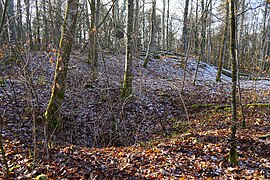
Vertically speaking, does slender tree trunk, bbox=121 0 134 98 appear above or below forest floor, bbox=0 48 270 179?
above

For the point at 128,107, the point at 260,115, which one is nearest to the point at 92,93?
the point at 128,107

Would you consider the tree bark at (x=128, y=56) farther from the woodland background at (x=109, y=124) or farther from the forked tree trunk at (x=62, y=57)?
the forked tree trunk at (x=62, y=57)

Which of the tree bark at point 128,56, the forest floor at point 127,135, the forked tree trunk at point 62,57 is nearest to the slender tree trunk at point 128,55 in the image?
the tree bark at point 128,56

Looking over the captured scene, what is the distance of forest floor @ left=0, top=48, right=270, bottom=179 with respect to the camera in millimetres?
4500

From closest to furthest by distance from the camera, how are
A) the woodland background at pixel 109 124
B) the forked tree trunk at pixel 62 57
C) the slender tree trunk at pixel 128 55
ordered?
the woodland background at pixel 109 124 → the forked tree trunk at pixel 62 57 → the slender tree trunk at pixel 128 55

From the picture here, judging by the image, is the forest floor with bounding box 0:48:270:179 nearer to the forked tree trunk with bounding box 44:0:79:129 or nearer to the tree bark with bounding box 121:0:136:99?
the forked tree trunk with bounding box 44:0:79:129

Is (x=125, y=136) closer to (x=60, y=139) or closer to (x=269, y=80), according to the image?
(x=60, y=139)

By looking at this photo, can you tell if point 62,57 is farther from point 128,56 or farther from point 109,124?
point 128,56

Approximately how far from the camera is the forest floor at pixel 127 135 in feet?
14.8

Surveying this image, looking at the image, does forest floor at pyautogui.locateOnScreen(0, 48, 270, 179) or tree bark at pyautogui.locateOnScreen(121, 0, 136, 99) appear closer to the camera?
forest floor at pyautogui.locateOnScreen(0, 48, 270, 179)

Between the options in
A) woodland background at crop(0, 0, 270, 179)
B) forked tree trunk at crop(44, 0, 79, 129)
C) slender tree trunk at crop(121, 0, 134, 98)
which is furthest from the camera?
slender tree trunk at crop(121, 0, 134, 98)

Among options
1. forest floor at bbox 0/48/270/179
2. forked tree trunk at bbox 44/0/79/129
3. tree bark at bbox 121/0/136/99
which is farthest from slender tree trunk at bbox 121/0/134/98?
forked tree trunk at bbox 44/0/79/129

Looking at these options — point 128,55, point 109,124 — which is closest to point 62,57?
point 109,124

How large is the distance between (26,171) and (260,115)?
7233 millimetres
